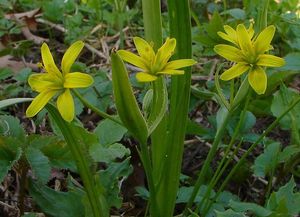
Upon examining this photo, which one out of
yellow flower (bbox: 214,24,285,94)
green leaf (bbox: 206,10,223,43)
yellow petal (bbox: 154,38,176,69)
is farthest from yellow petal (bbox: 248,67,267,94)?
green leaf (bbox: 206,10,223,43)

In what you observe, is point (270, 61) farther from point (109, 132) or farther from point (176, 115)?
point (109, 132)

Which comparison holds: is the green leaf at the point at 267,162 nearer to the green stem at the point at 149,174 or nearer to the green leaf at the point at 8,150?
the green stem at the point at 149,174

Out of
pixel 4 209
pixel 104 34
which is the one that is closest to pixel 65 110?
pixel 4 209

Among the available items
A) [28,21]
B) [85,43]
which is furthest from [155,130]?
[28,21]

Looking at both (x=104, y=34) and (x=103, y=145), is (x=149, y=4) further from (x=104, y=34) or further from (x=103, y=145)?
(x=104, y=34)

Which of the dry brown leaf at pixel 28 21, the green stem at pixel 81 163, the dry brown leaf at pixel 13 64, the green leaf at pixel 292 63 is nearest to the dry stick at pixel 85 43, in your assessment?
the dry brown leaf at pixel 28 21

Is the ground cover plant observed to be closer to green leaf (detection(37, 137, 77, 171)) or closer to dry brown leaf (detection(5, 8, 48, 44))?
green leaf (detection(37, 137, 77, 171))

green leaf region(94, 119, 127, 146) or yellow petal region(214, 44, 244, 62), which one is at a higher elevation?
yellow petal region(214, 44, 244, 62)
